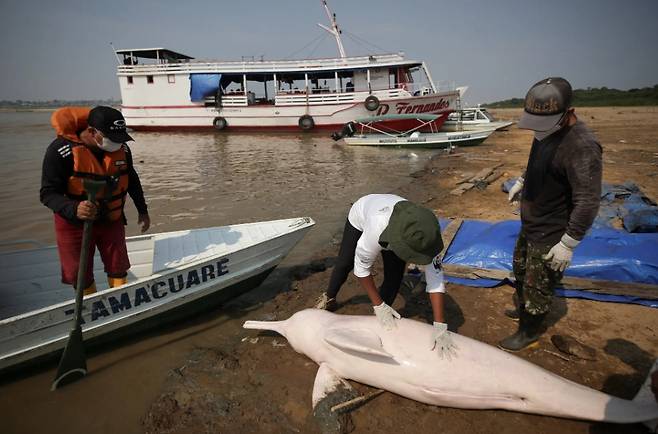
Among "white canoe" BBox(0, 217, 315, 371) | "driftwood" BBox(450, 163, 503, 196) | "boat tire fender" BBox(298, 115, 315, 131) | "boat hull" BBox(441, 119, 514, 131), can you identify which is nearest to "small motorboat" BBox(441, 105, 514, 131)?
"boat hull" BBox(441, 119, 514, 131)

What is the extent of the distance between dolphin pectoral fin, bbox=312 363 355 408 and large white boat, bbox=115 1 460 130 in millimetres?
20970

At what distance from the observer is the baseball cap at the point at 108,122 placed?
3.05m

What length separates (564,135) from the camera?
8.84ft

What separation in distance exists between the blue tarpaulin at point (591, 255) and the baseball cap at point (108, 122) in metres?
4.01

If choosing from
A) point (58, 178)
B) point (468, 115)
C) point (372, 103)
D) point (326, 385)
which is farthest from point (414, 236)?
point (468, 115)

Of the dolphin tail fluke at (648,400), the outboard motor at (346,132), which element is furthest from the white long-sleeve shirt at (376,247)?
the outboard motor at (346,132)

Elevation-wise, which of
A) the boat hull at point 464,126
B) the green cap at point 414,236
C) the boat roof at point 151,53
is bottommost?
the green cap at point 414,236

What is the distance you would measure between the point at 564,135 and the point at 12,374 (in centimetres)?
526

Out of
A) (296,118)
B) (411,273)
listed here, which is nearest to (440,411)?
(411,273)

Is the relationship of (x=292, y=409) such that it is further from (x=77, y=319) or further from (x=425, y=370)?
(x=77, y=319)

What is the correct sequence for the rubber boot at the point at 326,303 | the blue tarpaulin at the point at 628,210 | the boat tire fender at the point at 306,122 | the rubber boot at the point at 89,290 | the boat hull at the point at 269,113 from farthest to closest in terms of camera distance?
the boat tire fender at the point at 306,122 < the boat hull at the point at 269,113 < the blue tarpaulin at the point at 628,210 < the rubber boot at the point at 326,303 < the rubber boot at the point at 89,290

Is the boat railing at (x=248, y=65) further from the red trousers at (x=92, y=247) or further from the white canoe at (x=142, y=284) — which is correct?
the red trousers at (x=92, y=247)

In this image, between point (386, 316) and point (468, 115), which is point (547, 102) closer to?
point (386, 316)

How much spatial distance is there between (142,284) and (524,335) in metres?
3.80
